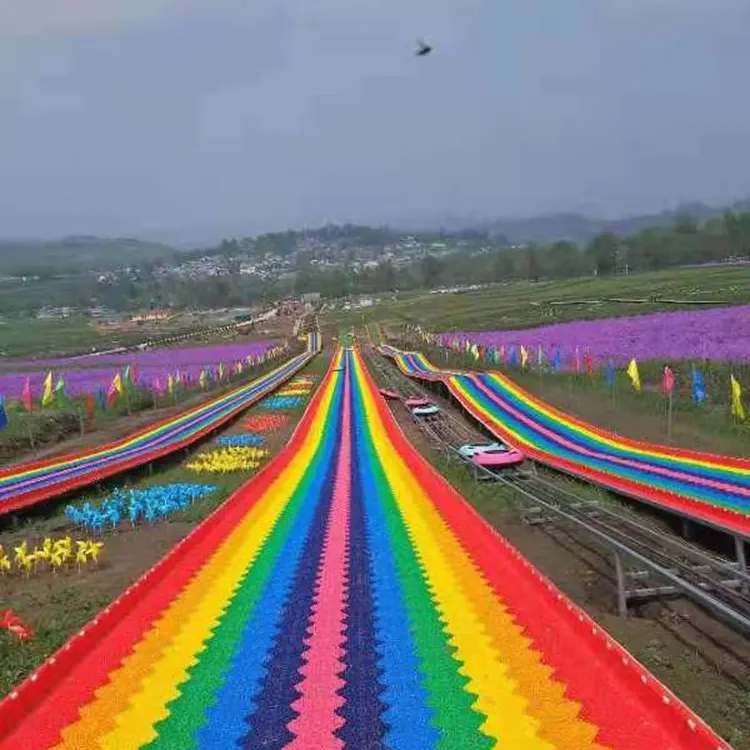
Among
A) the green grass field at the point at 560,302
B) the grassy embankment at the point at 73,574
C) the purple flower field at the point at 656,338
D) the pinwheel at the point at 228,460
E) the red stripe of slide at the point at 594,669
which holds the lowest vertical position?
the pinwheel at the point at 228,460

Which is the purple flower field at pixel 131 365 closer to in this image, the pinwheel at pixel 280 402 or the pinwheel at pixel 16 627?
the pinwheel at pixel 280 402

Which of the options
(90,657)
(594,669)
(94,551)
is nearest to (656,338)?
(94,551)

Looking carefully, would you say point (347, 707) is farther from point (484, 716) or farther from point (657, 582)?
point (657, 582)

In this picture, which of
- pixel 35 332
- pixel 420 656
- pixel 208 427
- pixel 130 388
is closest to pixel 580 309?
pixel 130 388

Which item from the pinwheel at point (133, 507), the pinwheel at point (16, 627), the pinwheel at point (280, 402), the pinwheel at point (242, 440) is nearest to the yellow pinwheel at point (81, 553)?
the pinwheel at point (133, 507)

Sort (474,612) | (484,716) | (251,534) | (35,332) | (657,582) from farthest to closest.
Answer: (35,332), (251,534), (657,582), (474,612), (484,716)

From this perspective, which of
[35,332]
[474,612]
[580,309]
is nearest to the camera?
[474,612]
